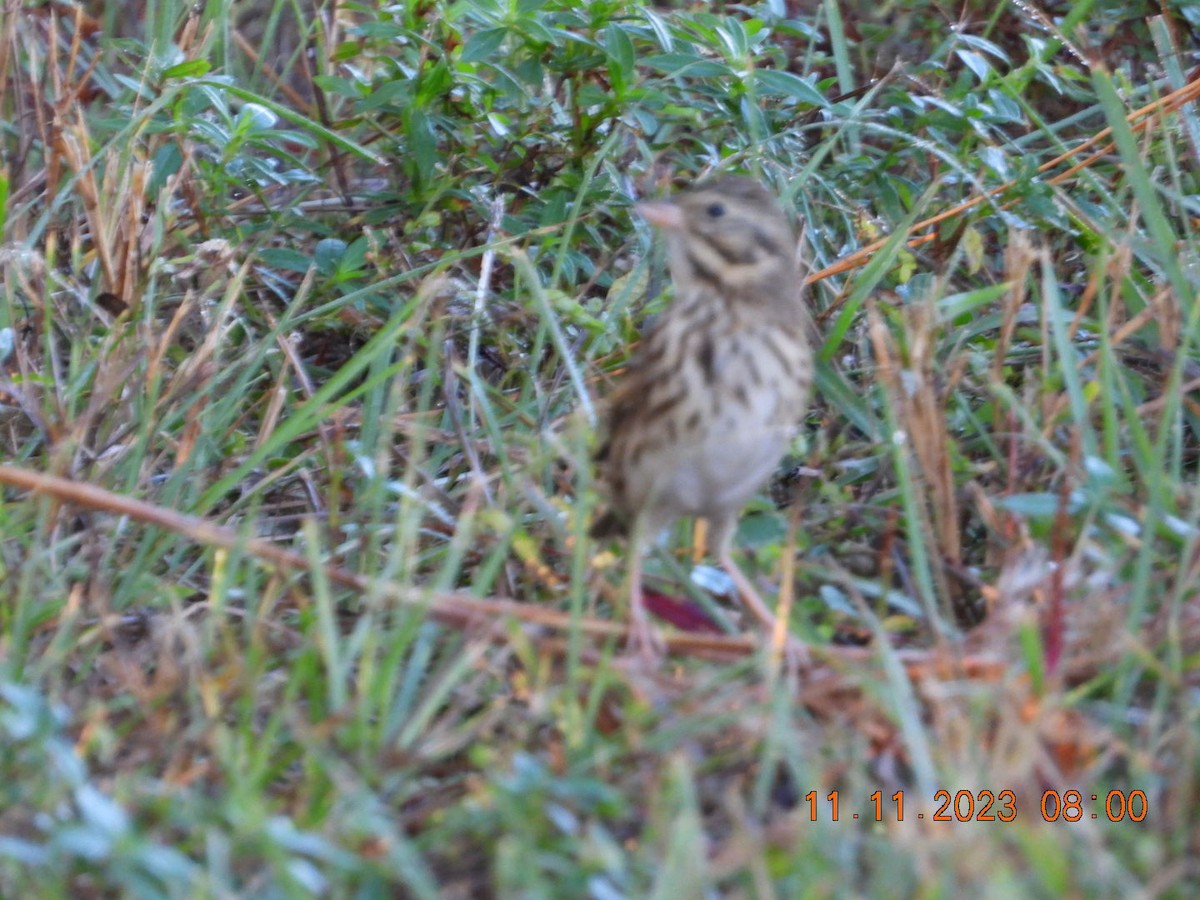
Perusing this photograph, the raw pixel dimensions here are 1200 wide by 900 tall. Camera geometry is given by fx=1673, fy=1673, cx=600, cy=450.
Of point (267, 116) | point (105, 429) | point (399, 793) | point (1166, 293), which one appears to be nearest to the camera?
point (399, 793)

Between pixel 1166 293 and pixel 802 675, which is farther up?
pixel 1166 293

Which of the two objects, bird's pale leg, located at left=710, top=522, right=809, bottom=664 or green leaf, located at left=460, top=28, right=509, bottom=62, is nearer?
bird's pale leg, located at left=710, top=522, right=809, bottom=664

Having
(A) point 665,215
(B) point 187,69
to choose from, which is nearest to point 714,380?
(A) point 665,215

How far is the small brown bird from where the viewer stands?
9.27ft

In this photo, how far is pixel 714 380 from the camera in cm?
282

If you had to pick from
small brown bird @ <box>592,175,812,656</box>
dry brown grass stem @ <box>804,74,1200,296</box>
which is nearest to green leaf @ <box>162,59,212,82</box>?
small brown bird @ <box>592,175,812,656</box>

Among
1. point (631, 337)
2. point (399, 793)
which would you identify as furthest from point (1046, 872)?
point (631, 337)

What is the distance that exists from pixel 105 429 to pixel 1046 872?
7.57ft

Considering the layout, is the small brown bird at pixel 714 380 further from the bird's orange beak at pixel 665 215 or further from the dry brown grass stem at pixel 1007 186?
the dry brown grass stem at pixel 1007 186

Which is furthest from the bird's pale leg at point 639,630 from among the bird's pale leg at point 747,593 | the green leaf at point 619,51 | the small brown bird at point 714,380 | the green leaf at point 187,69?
the green leaf at point 187,69

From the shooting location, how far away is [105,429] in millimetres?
3562

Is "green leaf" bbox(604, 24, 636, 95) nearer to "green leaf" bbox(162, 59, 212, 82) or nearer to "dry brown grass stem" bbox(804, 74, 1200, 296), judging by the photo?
"dry brown grass stem" bbox(804, 74, 1200, 296)

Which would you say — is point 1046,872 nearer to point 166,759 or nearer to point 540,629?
point 540,629

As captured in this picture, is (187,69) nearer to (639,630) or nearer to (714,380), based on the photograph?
(714,380)
